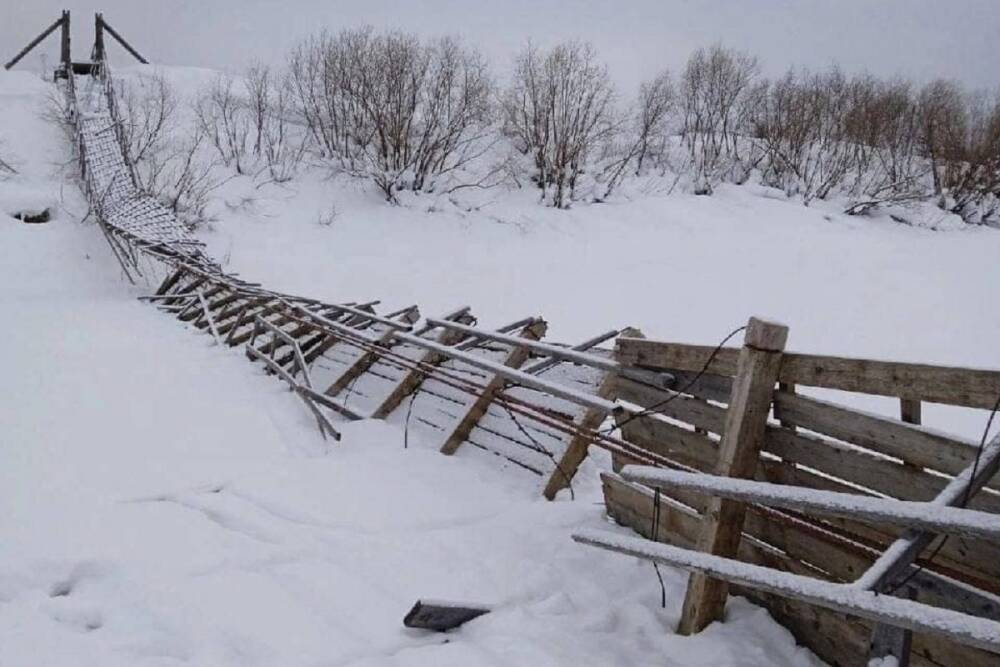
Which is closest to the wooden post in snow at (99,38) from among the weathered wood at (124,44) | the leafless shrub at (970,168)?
the weathered wood at (124,44)

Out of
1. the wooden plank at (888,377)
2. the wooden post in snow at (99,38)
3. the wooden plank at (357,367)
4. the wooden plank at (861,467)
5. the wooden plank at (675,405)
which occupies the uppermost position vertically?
the wooden post in snow at (99,38)

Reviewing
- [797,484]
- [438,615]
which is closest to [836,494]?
[797,484]

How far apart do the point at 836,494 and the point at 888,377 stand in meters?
0.65

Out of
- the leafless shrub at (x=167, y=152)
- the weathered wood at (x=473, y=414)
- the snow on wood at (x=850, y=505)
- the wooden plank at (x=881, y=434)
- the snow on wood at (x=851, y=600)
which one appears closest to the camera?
the snow on wood at (x=851, y=600)

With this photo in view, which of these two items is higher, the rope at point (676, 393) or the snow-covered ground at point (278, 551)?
the rope at point (676, 393)

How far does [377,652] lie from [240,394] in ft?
17.0

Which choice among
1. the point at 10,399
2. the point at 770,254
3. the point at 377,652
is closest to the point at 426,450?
the point at 377,652

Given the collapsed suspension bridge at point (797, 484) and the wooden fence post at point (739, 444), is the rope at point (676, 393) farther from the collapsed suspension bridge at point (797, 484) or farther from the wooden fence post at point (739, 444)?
the wooden fence post at point (739, 444)

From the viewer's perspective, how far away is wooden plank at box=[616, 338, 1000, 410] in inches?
96.7

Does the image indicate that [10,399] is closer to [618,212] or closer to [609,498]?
[609,498]

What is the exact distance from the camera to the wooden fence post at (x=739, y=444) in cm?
308

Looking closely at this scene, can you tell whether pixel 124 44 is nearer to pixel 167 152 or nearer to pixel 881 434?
pixel 167 152

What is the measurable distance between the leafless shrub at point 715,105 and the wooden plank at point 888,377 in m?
28.6

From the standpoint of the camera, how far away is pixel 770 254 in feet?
68.0
